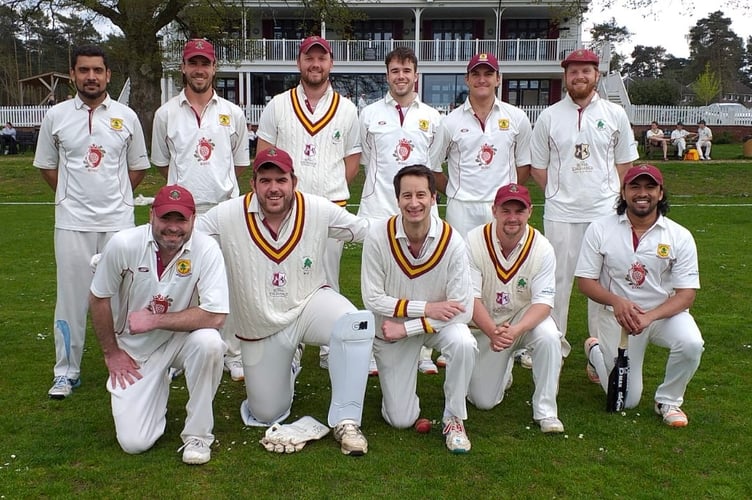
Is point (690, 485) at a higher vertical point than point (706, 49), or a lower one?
lower

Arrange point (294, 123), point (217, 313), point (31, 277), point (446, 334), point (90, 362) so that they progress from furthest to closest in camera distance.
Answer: point (31, 277) < point (90, 362) < point (294, 123) < point (446, 334) < point (217, 313)

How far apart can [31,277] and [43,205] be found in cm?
811

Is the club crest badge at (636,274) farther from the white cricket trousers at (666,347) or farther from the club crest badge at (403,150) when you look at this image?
the club crest badge at (403,150)

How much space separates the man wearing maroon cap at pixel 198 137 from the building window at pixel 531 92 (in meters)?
31.8

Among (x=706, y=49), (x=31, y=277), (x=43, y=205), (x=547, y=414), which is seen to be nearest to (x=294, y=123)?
(x=547, y=414)

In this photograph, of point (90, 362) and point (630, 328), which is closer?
point (630, 328)

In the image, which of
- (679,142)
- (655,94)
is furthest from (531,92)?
(679,142)

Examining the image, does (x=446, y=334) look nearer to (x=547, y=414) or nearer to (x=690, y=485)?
(x=547, y=414)

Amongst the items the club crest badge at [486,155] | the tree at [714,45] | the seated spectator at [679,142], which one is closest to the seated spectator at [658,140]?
the seated spectator at [679,142]

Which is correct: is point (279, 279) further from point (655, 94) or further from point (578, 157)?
point (655, 94)

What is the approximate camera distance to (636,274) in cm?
483

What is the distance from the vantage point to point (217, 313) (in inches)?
166

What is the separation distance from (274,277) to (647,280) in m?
2.45

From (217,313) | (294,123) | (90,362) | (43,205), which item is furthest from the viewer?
(43,205)
